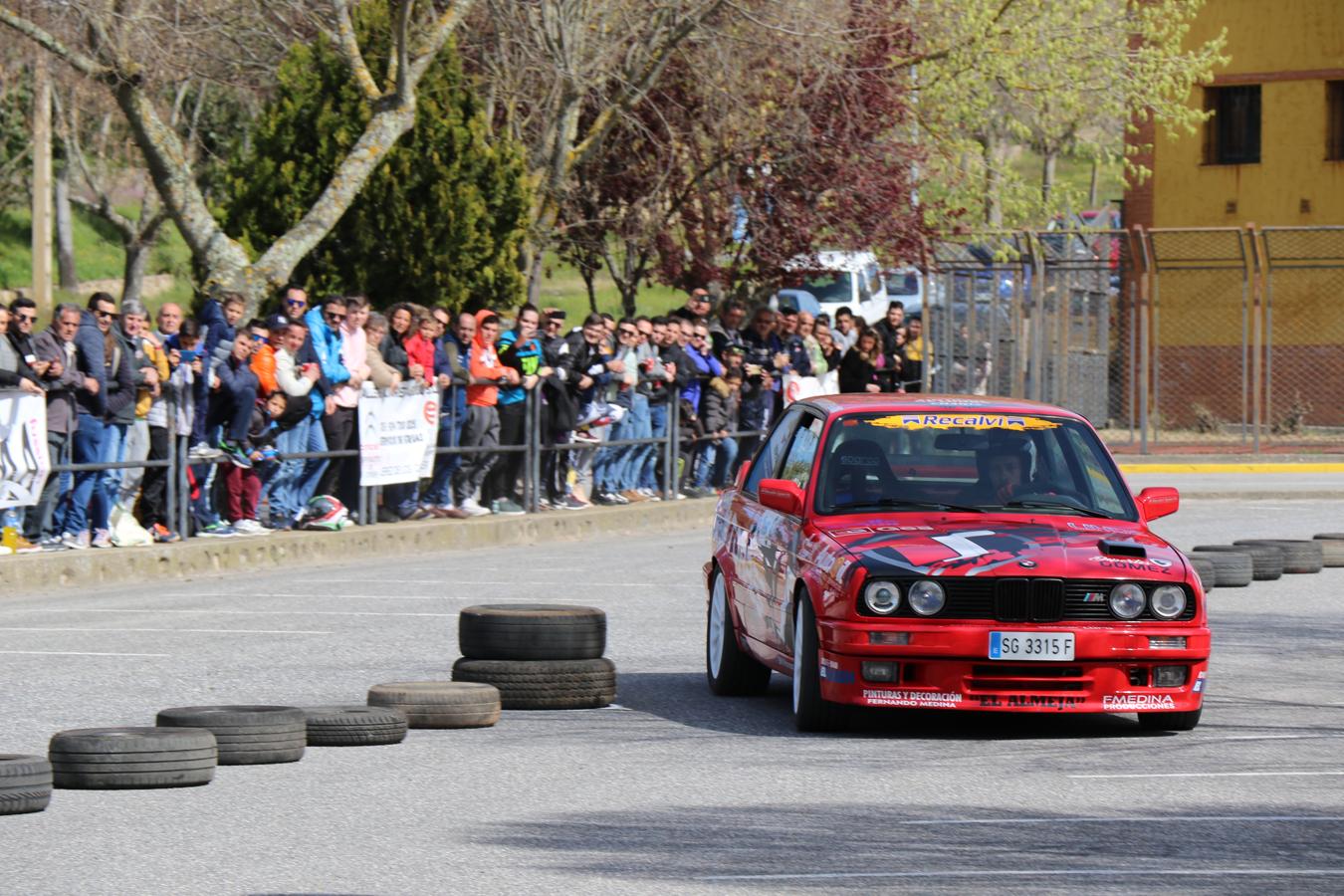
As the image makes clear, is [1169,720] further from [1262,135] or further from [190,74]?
[1262,135]

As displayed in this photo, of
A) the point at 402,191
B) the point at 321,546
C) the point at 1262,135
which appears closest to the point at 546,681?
the point at 321,546

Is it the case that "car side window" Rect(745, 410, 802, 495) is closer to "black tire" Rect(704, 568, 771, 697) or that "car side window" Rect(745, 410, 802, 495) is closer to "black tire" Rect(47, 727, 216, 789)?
"black tire" Rect(704, 568, 771, 697)

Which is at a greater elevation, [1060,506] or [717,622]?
[1060,506]

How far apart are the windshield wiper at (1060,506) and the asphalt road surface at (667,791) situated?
3.17 feet

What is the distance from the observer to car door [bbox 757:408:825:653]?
10453 mm

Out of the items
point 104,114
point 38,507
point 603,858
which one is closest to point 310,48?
point 38,507

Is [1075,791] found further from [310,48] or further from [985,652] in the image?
[310,48]

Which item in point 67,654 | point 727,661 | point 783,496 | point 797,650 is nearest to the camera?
point 797,650

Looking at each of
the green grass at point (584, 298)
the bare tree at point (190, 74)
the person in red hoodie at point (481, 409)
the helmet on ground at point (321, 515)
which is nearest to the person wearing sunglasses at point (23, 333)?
the helmet on ground at point (321, 515)

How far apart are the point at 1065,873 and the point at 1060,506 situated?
3.87 metres

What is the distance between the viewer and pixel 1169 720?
10.1m

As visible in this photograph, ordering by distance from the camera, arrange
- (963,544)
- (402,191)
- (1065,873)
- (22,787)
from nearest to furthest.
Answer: (1065,873) < (22,787) < (963,544) < (402,191)

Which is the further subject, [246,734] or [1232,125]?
[1232,125]

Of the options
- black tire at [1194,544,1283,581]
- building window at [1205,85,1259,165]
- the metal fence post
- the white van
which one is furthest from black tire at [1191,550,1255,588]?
the white van
